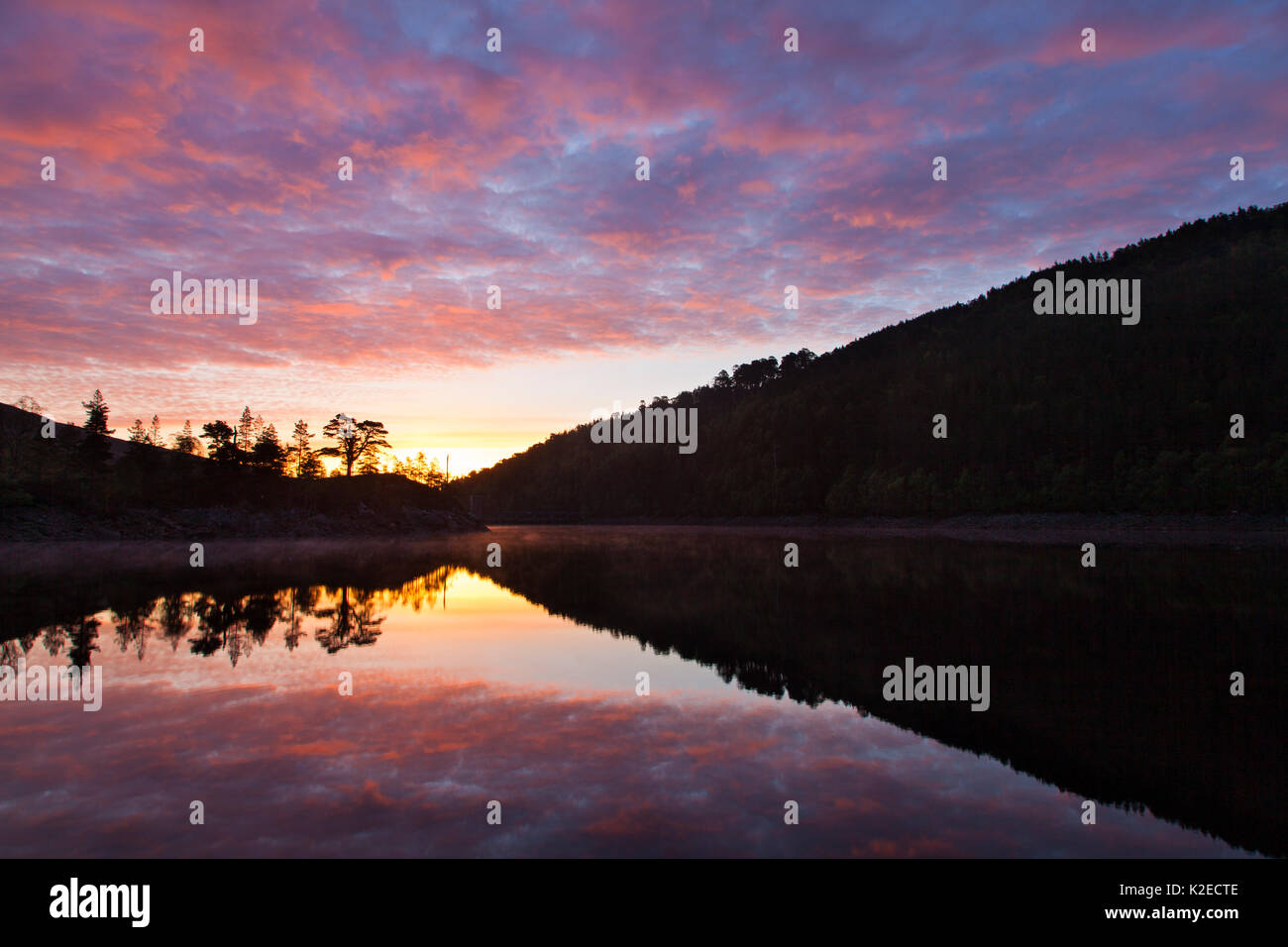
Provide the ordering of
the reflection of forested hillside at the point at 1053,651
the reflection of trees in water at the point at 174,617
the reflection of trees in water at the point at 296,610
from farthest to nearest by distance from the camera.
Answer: the reflection of trees in water at the point at 296,610, the reflection of trees in water at the point at 174,617, the reflection of forested hillside at the point at 1053,651

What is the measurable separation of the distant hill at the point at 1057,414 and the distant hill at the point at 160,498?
3431 inches

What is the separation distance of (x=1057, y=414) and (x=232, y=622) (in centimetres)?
13043

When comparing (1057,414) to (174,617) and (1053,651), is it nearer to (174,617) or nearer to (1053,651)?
(1053,651)

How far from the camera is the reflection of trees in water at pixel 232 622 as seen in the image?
16.9m

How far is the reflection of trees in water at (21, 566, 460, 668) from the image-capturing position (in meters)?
16.9

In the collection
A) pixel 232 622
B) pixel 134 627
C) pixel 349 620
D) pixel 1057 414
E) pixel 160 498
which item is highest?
pixel 1057 414

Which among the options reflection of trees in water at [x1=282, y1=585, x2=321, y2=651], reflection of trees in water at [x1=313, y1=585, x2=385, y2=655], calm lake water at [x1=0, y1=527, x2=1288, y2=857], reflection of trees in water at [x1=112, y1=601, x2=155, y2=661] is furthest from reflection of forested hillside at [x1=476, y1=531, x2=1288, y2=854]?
reflection of trees in water at [x1=112, y1=601, x2=155, y2=661]

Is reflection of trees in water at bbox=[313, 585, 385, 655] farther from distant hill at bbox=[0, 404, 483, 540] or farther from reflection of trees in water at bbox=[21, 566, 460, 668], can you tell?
distant hill at bbox=[0, 404, 483, 540]

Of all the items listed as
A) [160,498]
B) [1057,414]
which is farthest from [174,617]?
[1057,414]

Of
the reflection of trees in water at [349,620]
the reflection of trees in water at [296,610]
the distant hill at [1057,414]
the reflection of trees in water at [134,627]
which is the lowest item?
the reflection of trees in water at [349,620]

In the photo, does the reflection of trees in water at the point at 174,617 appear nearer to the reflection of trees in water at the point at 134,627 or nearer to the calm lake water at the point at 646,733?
A: the calm lake water at the point at 646,733

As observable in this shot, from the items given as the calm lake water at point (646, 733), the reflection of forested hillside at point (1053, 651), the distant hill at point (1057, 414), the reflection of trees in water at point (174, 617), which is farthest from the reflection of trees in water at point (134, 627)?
the distant hill at point (1057, 414)

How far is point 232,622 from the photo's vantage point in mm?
20656
